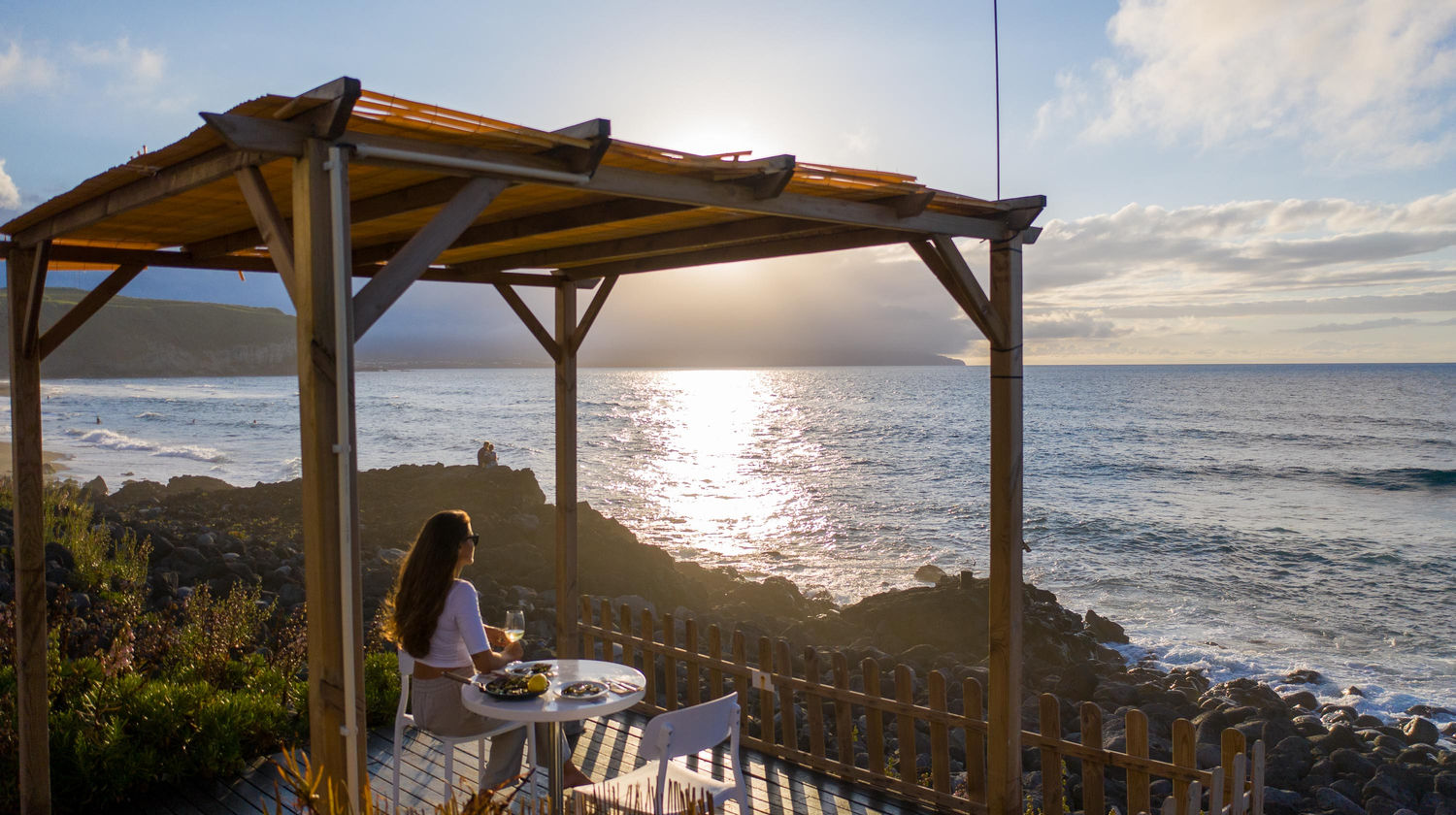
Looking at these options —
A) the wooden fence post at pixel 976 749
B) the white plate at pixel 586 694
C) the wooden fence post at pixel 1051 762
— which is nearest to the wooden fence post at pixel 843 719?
the wooden fence post at pixel 976 749

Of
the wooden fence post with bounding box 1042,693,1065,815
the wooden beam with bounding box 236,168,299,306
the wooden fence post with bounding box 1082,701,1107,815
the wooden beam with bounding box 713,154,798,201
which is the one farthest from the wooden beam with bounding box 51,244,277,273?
the wooden fence post with bounding box 1082,701,1107,815

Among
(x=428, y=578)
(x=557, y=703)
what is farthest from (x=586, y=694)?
(x=428, y=578)

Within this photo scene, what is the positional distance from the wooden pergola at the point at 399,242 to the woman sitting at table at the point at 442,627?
1.39m

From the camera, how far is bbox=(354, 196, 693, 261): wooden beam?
4.27 m

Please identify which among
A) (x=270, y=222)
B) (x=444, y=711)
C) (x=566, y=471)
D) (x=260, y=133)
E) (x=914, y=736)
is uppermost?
(x=260, y=133)

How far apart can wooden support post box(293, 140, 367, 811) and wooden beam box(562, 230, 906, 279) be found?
277cm

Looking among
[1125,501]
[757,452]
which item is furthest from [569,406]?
[757,452]

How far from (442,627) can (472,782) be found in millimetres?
962

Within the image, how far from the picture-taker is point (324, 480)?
2.74 m

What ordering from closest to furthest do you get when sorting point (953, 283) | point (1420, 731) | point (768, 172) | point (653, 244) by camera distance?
1. point (768, 172)
2. point (953, 283)
3. point (653, 244)
4. point (1420, 731)

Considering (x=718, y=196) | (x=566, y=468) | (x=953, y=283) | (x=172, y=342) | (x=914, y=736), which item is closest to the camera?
(x=718, y=196)

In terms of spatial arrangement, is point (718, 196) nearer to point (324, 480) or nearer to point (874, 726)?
point (324, 480)

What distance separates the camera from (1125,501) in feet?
104

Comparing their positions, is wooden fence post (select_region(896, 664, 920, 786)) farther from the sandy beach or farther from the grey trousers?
the sandy beach
